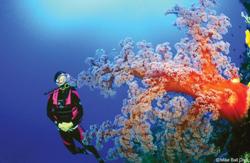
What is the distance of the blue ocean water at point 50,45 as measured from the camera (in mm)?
4754

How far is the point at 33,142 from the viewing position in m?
4.89

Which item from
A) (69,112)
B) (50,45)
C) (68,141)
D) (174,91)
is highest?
(50,45)

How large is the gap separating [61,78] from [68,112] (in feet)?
1.66

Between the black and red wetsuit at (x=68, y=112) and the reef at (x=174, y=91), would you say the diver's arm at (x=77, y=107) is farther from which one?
the reef at (x=174, y=91)

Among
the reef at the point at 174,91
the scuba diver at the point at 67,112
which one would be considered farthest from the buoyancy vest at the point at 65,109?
the reef at the point at 174,91

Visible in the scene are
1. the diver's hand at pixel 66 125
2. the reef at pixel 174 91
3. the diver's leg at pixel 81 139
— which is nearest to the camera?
the reef at pixel 174 91

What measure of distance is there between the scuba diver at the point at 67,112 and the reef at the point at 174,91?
0.99 feet

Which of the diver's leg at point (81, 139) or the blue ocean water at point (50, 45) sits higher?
the blue ocean water at point (50, 45)

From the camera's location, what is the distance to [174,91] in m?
4.39

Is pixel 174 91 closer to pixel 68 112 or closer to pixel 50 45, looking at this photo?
pixel 68 112

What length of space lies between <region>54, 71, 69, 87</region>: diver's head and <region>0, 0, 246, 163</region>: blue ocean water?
7 cm

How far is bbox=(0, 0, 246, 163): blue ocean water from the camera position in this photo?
15.6ft

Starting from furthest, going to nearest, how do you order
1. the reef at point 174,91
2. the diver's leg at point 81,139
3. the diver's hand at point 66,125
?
the diver's hand at point 66,125 → the diver's leg at point 81,139 → the reef at point 174,91

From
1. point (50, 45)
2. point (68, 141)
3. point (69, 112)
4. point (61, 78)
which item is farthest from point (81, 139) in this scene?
point (50, 45)
